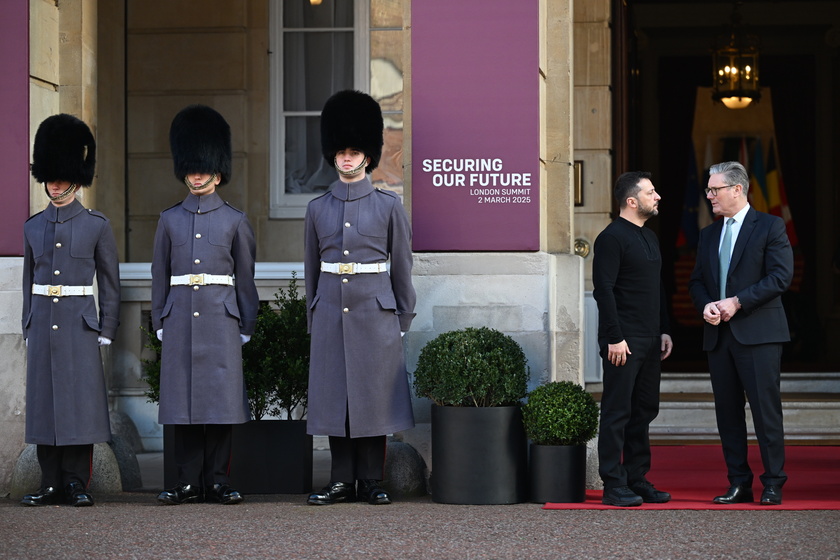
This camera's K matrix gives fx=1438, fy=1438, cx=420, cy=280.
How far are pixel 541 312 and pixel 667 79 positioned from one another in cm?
740

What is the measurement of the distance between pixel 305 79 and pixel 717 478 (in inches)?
184

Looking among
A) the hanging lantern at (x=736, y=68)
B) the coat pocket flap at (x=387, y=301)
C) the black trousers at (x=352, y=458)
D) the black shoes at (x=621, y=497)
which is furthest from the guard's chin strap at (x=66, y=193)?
the hanging lantern at (x=736, y=68)

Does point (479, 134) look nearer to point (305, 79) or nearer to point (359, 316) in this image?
point (359, 316)

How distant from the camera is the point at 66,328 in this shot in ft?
24.6

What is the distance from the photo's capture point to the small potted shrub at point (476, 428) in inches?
284

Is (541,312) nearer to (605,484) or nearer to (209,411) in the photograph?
(605,484)

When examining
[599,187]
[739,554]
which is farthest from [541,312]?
[599,187]

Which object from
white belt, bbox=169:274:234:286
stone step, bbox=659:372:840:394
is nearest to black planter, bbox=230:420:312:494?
white belt, bbox=169:274:234:286

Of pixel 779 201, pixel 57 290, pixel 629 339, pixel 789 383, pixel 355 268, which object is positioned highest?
pixel 779 201

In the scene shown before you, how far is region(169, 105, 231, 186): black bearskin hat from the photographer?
7496 mm

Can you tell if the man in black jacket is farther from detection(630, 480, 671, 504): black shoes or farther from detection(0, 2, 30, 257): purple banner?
detection(0, 2, 30, 257): purple banner

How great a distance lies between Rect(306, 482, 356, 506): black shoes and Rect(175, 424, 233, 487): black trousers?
50 cm

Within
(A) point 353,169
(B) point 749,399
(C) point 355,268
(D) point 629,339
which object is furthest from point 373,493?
(B) point 749,399

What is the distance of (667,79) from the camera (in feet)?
48.2
